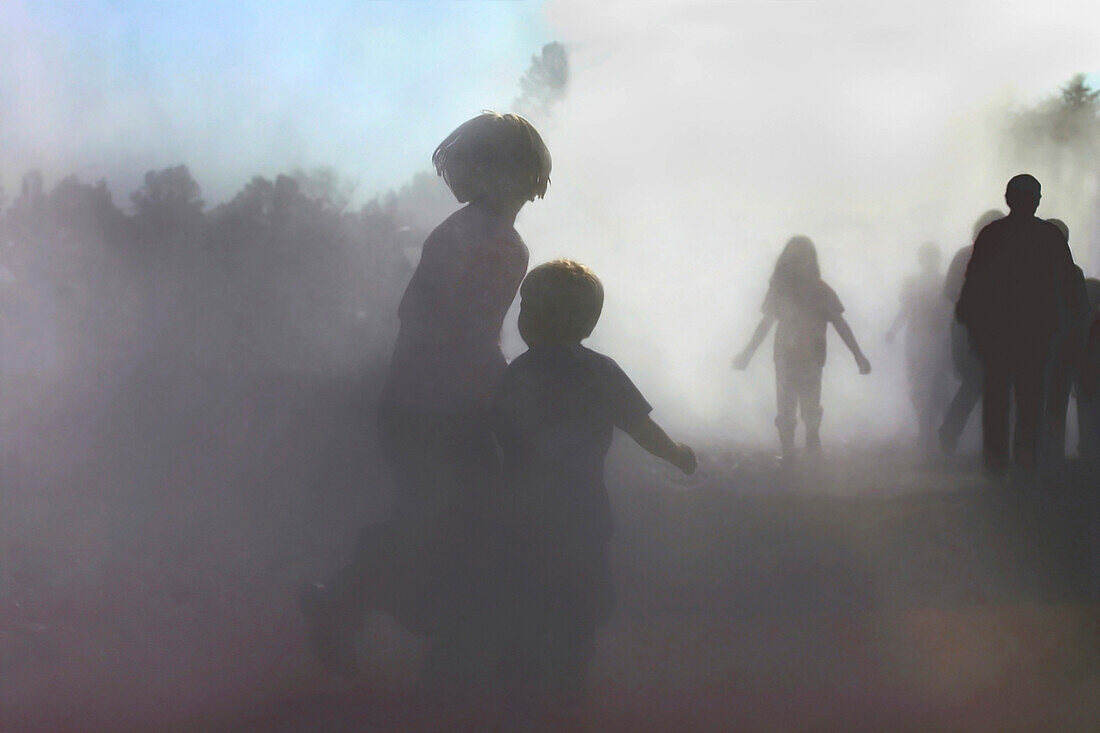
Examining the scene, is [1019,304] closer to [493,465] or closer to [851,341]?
[851,341]

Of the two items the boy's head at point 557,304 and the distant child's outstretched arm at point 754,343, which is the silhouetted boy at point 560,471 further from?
the distant child's outstretched arm at point 754,343

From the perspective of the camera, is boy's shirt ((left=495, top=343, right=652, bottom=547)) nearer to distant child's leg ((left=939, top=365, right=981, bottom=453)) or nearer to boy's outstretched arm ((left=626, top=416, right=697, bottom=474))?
boy's outstretched arm ((left=626, top=416, right=697, bottom=474))

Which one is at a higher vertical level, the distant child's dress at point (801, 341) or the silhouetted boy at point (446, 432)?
the distant child's dress at point (801, 341)

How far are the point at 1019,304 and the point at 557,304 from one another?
3.18 metres

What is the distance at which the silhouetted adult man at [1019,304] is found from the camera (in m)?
5.00

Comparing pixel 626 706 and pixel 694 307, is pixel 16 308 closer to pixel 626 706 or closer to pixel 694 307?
pixel 626 706

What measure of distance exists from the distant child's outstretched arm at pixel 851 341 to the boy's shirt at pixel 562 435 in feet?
12.1

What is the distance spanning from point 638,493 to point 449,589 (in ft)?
9.46

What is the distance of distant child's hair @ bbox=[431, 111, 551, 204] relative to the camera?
114 inches

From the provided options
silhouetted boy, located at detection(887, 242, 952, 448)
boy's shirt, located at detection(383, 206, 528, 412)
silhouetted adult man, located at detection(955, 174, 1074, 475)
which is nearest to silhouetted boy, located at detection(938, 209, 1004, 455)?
silhouetted adult man, located at detection(955, 174, 1074, 475)

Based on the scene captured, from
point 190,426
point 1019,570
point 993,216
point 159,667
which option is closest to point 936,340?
point 993,216

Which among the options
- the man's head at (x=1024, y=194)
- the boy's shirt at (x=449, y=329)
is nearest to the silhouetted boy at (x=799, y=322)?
the man's head at (x=1024, y=194)

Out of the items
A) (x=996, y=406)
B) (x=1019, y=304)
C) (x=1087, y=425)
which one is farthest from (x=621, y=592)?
(x=1087, y=425)

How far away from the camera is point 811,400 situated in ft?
22.7
